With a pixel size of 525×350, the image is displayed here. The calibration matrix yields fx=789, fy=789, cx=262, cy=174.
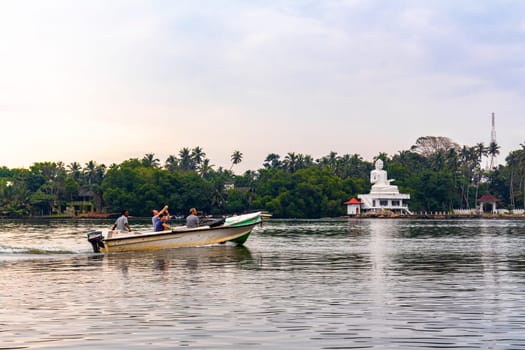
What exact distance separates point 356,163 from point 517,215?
135ft

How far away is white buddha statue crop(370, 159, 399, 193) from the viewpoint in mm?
155750

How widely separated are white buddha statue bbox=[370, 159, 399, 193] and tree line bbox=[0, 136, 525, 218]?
4103 millimetres

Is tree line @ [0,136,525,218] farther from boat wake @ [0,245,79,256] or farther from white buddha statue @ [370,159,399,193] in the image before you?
boat wake @ [0,245,79,256]

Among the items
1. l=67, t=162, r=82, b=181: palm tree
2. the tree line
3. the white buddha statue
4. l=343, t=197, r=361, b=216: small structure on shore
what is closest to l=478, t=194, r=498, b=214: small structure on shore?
the tree line

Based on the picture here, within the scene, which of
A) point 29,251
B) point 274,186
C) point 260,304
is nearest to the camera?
point 260,304

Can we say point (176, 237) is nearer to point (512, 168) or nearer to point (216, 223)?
point (216, 223)

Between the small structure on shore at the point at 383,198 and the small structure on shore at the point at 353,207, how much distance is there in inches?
86.5

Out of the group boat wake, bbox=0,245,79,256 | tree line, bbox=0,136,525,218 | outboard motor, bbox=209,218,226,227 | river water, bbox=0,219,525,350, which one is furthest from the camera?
tree line, bbox=0,136,525,218

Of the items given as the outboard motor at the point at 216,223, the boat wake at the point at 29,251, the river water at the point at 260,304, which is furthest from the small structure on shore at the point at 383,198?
the river water at the point at 260,304

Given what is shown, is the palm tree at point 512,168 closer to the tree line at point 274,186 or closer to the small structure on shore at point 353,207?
the tree line at point 274,186

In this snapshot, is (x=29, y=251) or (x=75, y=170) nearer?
(x=29, y=251)

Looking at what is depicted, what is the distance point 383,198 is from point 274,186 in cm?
2174

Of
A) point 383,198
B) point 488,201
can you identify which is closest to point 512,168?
point 488,201

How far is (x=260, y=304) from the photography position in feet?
59.5
